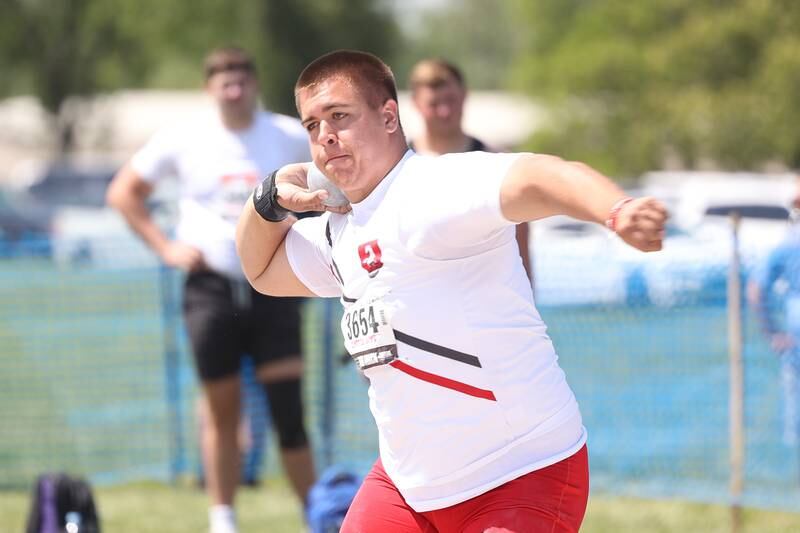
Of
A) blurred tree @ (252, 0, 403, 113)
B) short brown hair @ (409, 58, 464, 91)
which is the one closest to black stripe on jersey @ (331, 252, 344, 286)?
short brown hair @ (409, 58, 464, 91)

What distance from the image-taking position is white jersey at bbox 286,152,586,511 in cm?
314

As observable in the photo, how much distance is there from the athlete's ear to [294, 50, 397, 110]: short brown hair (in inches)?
0.6

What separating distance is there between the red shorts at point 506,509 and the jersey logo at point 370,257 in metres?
0.61

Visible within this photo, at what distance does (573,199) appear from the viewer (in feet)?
8.91

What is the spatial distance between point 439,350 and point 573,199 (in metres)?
0.64

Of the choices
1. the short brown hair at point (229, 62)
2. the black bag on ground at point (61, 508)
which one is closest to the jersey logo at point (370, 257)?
the black bag on ground at point (61, 508)

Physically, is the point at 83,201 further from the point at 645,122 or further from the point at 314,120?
the point at 314,120

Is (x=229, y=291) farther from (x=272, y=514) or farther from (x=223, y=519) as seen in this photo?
(x=272, y=514)

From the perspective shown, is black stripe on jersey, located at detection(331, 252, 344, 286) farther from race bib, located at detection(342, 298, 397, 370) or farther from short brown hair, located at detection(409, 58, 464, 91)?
short brown hair, located at detection(409, 58, 464, 91)

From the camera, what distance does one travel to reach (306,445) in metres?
6.15

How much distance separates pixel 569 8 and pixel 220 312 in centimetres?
4269

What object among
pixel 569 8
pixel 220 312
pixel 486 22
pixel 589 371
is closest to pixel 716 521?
pixel 589 371

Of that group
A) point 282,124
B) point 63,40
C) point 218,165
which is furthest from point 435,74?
point 63,40

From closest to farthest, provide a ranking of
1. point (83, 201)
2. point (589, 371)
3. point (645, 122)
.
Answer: point (589, 371) → point (645, 122) → point (83, 201)
